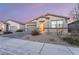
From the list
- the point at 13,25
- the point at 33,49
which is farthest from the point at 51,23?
the point at 13,25

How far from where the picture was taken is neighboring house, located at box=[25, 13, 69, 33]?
2.97 meters

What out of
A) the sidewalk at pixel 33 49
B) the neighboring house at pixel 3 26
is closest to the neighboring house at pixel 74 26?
the sidewalk at pixel 33 49

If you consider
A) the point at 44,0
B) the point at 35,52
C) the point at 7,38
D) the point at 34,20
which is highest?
the point at 44,0

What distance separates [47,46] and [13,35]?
0.62 meters

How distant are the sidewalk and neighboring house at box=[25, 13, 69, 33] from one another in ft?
0.89

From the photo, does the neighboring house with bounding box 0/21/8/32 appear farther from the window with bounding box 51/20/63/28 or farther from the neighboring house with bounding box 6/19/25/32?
the window with bounding box 51/20/63/28

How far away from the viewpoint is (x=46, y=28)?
300 cm

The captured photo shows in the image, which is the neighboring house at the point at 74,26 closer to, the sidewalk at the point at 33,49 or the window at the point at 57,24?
the window at the point at 57,24

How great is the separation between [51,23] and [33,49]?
1.80 feet

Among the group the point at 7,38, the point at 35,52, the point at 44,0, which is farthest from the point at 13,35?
the point at 44,0

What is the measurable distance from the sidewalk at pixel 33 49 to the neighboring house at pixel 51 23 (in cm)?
27

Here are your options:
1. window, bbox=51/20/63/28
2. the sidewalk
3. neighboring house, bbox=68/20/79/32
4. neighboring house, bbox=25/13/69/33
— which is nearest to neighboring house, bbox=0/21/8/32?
the sidewalk

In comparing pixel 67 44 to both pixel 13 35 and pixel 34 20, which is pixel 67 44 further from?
pixel 13 35

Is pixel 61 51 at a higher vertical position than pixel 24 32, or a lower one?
lower
